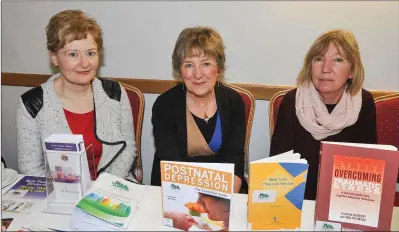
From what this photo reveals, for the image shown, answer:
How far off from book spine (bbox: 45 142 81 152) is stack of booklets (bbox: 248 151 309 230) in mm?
611

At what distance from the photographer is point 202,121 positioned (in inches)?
75.4

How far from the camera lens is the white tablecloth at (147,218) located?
1.30 meters

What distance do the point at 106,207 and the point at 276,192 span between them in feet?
1.91

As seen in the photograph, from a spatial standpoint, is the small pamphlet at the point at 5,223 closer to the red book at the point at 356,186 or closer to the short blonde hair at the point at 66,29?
the short blonde hair at the point at 66,29

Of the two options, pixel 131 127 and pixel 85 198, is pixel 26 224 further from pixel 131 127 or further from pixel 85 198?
pixel 131 127

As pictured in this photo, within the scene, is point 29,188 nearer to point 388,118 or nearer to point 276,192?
point 276,192

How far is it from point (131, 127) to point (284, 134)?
82 cm

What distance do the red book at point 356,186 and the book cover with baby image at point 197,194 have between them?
1.04 feet

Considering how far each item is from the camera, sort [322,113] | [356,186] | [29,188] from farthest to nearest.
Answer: [322,113] < [29,188] < [356,186]

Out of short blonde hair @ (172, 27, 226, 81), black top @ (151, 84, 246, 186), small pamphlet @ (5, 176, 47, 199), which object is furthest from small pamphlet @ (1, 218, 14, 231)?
short blonde hair @ (172, 27, 226, 81)

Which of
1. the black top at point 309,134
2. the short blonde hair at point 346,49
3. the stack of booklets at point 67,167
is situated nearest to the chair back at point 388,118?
the black top at point 309,134

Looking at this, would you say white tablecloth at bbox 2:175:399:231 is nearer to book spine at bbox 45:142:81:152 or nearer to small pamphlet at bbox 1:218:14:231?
small pamphlet at bbox 1:218:14:231

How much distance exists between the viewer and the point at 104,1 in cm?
234

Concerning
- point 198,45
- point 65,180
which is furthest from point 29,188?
point 198,45
